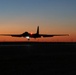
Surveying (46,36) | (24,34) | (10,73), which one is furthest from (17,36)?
(10,73)

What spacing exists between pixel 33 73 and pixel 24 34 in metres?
115

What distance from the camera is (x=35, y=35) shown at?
13562 centimetres

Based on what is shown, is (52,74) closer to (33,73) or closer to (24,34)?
(33,73)

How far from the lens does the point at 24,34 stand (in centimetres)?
13825

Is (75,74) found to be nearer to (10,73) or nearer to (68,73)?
(68,73)

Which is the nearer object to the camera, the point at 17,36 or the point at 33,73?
the point at 33,73

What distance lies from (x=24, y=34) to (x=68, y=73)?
116m

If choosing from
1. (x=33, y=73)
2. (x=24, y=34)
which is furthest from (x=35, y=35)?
(x=33, y=73)

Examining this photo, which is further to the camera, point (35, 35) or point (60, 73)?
point (35, 35)

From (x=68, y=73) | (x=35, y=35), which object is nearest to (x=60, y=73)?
(x=68, y=73)

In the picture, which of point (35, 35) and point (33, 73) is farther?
point (35, 35)

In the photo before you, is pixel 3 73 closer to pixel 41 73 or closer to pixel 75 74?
pixel 41 73

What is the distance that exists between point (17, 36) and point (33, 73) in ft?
381

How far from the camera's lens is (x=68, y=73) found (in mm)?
22984
